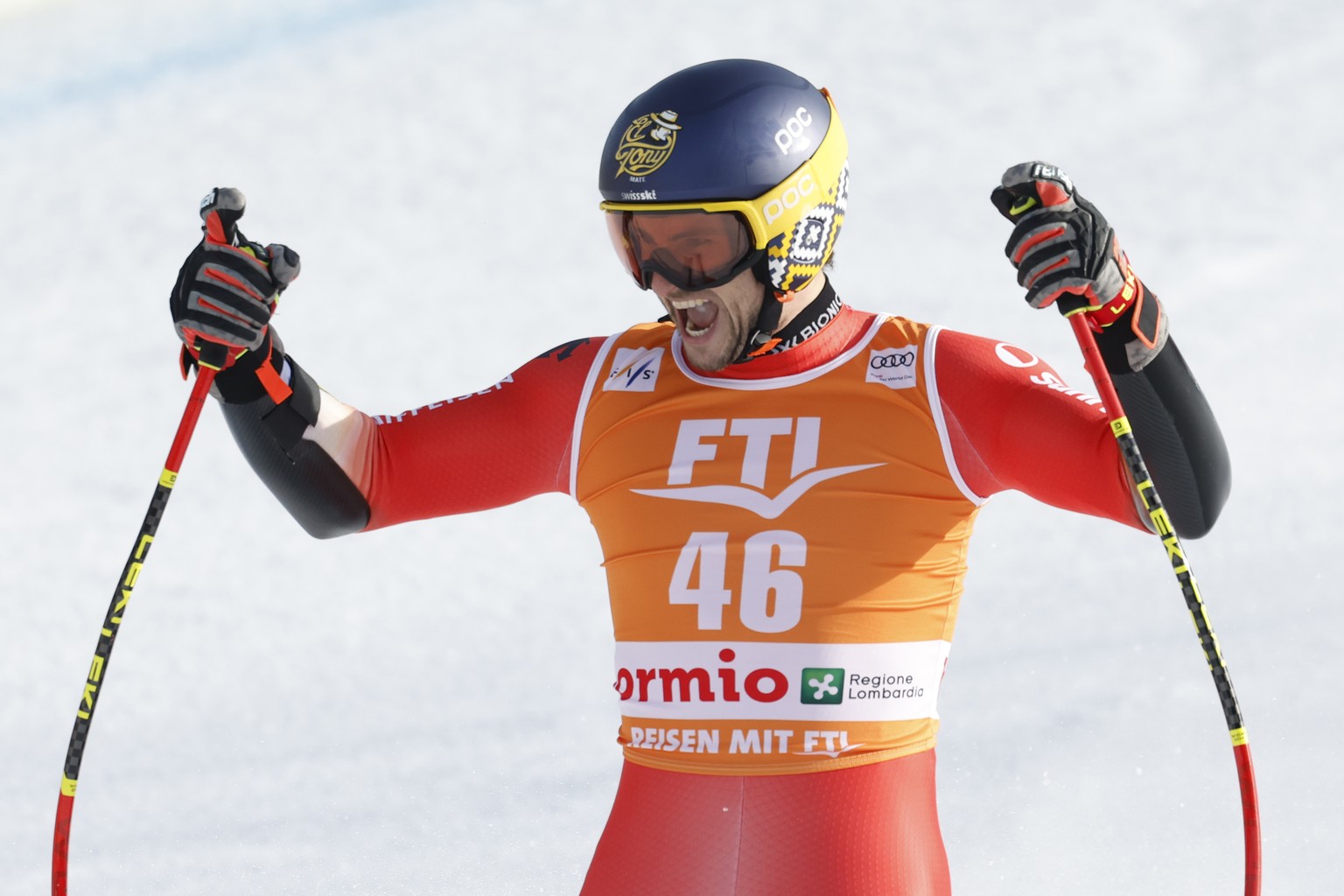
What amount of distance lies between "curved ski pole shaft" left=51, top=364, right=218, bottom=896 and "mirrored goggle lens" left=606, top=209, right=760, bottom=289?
80cm

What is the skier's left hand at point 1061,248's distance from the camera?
270 centimetres

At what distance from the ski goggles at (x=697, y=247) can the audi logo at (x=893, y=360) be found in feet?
0.94

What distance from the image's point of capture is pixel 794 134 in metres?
3.22

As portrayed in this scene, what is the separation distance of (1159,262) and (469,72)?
2.93 metres

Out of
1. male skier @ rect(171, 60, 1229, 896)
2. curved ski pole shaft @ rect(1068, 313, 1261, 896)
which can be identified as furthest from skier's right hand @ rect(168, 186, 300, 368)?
curved ski pole shaft @ rect(1068, 313, 1261, 896)

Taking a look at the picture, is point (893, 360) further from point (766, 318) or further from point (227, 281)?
point (227, 281)

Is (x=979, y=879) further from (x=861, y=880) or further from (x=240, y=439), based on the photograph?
(x=240, y=439)

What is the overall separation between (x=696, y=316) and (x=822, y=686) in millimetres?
718

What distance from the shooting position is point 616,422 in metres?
3.33

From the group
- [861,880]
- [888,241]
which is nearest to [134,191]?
[888,241]

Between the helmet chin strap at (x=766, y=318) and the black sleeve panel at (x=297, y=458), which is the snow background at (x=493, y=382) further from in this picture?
the helmet chin strap at (x=766, y=318)

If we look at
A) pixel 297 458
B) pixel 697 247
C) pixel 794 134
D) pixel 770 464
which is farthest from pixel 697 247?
pixel 297 458

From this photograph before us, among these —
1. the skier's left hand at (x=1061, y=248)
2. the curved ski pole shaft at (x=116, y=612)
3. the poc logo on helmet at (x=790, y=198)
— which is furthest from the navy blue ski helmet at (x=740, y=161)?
the curved ski pole shaft at (x=116, y=612)

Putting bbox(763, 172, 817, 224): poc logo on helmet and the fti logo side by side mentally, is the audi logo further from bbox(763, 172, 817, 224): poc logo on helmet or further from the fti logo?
the fti logo
